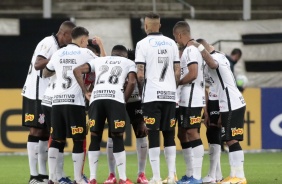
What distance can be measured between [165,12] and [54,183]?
13.5 m

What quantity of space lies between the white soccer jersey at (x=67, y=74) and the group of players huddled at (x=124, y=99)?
14 mm

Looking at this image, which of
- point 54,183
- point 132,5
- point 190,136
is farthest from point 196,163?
point 132,5

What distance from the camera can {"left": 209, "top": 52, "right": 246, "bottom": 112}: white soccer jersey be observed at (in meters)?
14.9

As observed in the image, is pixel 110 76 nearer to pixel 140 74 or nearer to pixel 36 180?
pixel 140 74

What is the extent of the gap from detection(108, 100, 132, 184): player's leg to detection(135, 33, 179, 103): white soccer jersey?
0.42 metres

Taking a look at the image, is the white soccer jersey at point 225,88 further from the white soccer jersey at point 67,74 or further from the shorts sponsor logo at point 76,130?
the shorts sponsor logo at point 76,130

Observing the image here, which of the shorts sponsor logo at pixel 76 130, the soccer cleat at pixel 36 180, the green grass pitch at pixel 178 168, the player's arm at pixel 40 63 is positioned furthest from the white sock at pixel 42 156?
the player's arm at pixel 40 63

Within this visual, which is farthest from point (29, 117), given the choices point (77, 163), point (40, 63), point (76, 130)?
point (77, 163)

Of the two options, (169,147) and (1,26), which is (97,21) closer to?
(1,26)

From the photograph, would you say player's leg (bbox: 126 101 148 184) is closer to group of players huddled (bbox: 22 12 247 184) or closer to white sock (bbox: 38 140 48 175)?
group of players huddled (bbox: 22 12 247 184)

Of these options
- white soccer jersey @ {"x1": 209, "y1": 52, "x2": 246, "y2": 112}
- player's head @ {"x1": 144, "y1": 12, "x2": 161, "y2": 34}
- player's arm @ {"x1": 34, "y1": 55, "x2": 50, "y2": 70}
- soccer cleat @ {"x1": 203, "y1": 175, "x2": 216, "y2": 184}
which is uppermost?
player's head @ {"x1": 144, "y1": 12, "x2": 161, "y2": 34}

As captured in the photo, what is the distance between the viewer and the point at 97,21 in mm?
23406

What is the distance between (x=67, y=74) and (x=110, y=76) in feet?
1.98

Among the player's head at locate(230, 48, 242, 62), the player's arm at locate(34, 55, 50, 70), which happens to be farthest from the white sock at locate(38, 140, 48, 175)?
the player's head at locate(230, 48, 242, 62)
